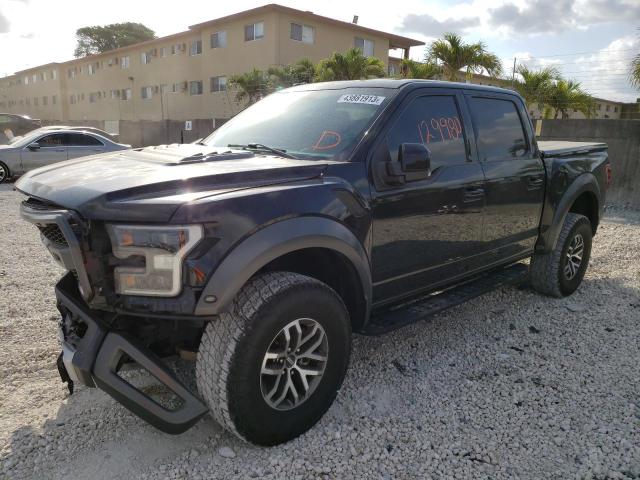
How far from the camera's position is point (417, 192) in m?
3.29

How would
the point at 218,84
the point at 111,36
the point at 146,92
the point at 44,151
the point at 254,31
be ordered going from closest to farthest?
the point at 44,151, the point at 254,31, the point at 218,84, the point at 146,92, the point at 111,36

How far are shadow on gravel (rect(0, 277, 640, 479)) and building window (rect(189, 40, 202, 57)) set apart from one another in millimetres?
31369

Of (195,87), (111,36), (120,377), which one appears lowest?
(120,377)

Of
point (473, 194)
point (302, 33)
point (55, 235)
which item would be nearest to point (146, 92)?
point (302, 33)

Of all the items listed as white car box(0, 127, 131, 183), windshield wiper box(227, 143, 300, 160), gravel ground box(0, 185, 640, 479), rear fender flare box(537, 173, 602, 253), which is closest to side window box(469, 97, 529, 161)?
rear fender flare box(537, 173, 602, 253)

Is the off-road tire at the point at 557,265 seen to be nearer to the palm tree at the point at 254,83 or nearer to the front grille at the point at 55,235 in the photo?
the front grille at the point at 55,235

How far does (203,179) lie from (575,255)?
4216mm

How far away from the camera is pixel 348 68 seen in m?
19.3

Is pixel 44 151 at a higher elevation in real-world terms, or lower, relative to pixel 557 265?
higher

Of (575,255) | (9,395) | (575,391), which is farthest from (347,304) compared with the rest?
(575,255)

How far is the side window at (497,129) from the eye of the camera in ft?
13.1

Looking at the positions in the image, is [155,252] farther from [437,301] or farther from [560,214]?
[560,214]

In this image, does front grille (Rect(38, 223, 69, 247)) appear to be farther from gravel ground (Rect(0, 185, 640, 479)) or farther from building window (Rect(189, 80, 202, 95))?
building window (Rect(189, 80, 202, 95))

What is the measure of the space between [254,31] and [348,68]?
34.1 ft
